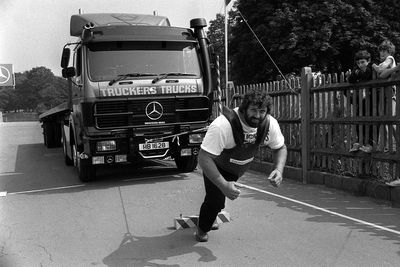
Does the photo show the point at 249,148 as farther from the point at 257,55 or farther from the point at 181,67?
the point at 257,55

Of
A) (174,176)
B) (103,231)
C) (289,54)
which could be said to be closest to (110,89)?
(174,176)

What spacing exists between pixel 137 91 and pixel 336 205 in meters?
4.00

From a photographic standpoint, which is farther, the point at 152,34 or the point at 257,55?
the point at 257,55

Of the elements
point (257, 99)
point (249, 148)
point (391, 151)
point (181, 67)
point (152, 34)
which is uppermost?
point (152, 34)

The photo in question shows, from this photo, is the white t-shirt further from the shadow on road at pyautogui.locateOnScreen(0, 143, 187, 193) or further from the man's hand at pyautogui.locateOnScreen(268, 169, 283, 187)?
the shadow on road at pyautogui.locateOnScreen(0, 143, 187, 193)

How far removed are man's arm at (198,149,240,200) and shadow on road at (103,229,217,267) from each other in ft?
2.56

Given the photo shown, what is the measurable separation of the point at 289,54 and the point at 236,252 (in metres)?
23.5

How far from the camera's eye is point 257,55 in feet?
94.0

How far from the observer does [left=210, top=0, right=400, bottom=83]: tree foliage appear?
85.0 ft

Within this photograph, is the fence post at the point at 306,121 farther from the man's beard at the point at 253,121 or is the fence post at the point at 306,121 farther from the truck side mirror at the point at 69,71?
the truck side mirror at the point at 69,71

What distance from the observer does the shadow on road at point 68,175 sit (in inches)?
346

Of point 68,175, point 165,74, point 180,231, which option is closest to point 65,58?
point 165,74

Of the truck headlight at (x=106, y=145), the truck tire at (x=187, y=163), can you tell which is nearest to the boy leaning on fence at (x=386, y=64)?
the truck tire at (x=187, y=163)

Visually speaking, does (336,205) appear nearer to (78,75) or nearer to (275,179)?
(275,179)
